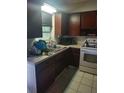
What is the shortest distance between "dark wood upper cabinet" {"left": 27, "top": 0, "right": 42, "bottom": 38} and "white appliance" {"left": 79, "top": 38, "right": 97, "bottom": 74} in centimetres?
161

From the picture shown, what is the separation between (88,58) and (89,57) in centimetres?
5

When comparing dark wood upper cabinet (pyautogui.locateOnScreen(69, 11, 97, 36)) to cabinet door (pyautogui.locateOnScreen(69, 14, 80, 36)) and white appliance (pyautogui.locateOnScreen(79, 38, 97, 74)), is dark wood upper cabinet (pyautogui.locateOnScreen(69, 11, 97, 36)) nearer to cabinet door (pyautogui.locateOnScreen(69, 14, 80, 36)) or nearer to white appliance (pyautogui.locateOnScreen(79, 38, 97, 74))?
cabinet door (pyautogui.locateOnScreen(69, 14, 80, 36))

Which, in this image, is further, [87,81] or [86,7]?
[86,7]

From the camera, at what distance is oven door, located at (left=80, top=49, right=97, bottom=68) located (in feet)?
10.1

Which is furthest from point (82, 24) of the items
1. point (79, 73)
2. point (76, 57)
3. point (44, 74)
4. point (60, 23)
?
point (44, 74)

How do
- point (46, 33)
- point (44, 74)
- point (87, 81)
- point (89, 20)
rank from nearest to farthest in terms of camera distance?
point (44, 74)
point (87, 81)
point (46, 33)
point (89, 20)

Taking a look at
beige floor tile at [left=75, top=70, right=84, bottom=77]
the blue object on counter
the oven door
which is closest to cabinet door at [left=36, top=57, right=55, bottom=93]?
the blue object on counter

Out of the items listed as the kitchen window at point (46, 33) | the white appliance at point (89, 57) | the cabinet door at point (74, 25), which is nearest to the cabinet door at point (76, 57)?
the white appliance at point (89, 57)

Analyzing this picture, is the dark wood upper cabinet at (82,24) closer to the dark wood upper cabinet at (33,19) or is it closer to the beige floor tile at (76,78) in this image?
the beige floor tile at (76,78)

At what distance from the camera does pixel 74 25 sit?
12.3ft

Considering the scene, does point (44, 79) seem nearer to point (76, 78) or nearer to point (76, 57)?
point (76, 78)
